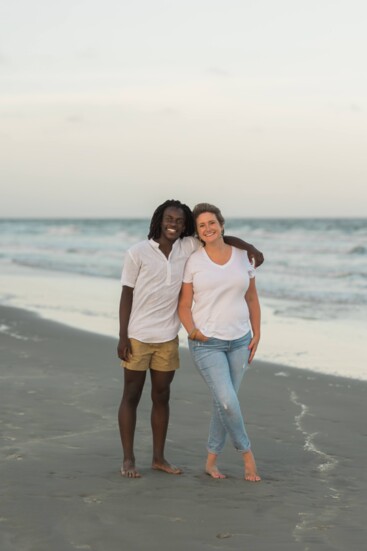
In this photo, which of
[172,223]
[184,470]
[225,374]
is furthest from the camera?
[184,470]

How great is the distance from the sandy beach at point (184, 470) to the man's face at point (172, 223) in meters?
1.51

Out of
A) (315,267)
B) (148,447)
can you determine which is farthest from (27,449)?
(315,267)

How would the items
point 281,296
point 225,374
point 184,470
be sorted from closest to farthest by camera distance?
point 225,374
point 184,470
point 281,296

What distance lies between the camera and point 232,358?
17.3ft

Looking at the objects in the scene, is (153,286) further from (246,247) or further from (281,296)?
(281,296)

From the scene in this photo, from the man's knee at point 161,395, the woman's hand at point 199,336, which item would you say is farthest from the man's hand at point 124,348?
the woman's hand at point 199,336

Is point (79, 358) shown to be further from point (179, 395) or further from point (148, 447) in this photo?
point (148, 447)

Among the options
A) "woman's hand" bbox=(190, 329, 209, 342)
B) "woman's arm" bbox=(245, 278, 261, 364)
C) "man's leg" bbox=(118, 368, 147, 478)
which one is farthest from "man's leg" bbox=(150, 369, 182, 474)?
"woman's arm" bbox=(245, 278, 261, 364)

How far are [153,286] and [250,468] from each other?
1276 mm

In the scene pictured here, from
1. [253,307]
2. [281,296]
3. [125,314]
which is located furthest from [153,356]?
[281,296]

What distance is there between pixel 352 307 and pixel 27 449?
11.6 meters

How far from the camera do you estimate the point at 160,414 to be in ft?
18.1

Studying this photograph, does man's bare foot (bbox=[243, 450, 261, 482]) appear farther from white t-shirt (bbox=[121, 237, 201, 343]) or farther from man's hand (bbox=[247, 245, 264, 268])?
man's hand (bbox=[247, 245, 264, 268])

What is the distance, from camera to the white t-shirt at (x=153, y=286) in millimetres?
5254
